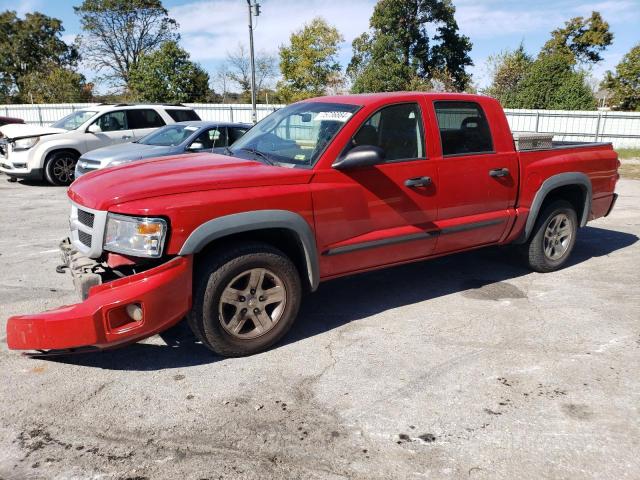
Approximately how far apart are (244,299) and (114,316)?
0.85 metres

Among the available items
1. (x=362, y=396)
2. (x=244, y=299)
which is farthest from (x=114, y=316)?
(x=362, y=396)

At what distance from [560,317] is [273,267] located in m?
2.54

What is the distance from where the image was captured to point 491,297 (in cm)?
498

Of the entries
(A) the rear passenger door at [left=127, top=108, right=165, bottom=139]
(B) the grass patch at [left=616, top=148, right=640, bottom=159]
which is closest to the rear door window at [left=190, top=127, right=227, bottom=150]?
(A) the rear passenger door at [left=127, top=108, right=165, bottom=139]

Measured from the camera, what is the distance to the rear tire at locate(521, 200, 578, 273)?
5.42 metres

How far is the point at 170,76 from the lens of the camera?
30875 millimetres

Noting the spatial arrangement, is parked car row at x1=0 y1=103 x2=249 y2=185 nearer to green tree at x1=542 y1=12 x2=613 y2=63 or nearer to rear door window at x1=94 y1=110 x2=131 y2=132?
rear door window at x1=94 y1=110 x2=131 y2=132

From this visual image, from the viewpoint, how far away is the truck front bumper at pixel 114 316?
10.3 ft

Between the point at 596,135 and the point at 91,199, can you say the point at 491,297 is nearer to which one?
the point at 91,199

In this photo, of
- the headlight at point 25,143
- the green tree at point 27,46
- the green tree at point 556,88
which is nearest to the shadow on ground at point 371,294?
the headlight at point 25,143

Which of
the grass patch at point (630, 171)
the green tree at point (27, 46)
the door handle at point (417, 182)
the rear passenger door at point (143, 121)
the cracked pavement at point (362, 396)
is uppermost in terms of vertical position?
the green tree at point (27, 46)

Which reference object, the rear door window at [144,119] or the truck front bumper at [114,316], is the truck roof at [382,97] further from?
the rear door window at [144,119]

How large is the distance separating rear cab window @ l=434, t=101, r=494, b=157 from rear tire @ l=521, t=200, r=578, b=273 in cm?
115

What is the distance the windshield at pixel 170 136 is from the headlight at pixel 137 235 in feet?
21.2
